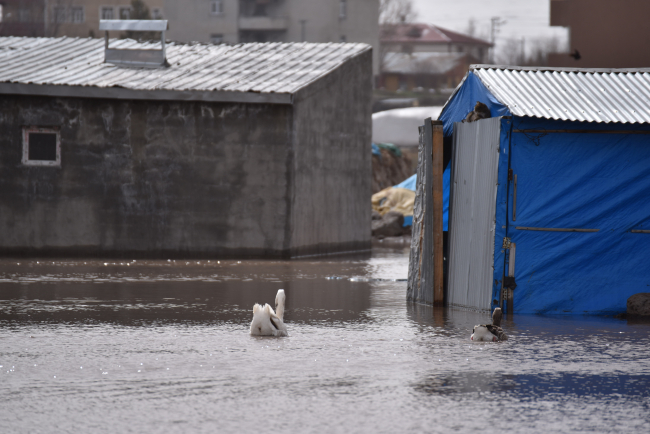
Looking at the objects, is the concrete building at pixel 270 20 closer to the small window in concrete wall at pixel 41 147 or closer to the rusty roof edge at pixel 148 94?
the small window in concrete wall at pixel 41 147

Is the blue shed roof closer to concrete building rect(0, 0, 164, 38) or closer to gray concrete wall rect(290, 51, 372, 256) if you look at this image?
gray concrete wall rect(290, 51, 372, 256)

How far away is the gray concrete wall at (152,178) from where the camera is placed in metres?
17.5

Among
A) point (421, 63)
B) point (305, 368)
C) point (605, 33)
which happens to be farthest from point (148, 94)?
point (421, 63)

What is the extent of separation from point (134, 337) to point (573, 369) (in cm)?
385

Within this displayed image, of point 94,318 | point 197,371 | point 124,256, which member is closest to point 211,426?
point 197,371

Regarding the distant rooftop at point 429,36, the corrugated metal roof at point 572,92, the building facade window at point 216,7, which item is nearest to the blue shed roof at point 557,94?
the corrugated metal roof at point 572,92

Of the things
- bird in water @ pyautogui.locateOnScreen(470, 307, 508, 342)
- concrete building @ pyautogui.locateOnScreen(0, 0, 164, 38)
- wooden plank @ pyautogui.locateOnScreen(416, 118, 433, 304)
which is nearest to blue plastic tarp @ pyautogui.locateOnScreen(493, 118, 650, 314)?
wooden plank @ pyautogui.locateOnScreen(416, 118, 433, 304)

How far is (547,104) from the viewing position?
9.97 metres

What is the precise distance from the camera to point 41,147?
17.8 m

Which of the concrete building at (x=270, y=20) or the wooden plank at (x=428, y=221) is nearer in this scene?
the wooden plank at (x=428, y=221)

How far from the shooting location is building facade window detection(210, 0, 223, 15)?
64375 millimetres

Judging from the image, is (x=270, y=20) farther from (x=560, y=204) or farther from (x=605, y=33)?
(x=560, y=204)

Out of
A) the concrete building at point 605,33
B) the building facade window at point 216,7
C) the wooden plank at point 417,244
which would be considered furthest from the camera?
the building facade window at point 216,7

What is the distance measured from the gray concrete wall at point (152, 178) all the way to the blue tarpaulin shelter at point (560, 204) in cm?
785
